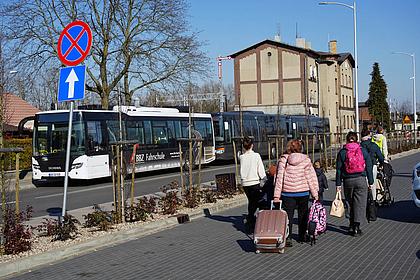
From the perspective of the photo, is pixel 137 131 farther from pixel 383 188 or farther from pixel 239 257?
pixel 239 257

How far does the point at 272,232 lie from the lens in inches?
278

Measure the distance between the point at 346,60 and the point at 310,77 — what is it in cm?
1749

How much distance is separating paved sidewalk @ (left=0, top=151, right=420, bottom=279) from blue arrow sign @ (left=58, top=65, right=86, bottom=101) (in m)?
2.65

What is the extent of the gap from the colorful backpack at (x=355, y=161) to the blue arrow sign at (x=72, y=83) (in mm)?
4684

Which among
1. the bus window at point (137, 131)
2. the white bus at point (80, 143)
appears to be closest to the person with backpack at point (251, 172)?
the white bus at point (80, 143)

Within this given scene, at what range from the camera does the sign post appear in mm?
8367

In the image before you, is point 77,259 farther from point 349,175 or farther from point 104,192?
point 104,192

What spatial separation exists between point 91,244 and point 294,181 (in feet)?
11.5

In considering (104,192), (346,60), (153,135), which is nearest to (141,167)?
(153,135)

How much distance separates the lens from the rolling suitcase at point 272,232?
7.00 meters

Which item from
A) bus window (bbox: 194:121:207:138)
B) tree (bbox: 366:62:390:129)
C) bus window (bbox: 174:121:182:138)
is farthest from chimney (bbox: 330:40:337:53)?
bus window (bbox: 174:121:182:138)

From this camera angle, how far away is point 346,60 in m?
78.2

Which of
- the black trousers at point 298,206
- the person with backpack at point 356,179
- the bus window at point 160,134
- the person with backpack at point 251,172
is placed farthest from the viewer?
the bus window at point 160,134

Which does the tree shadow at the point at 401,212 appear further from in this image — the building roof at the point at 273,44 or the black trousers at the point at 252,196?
the building roof at the point at 273,44
